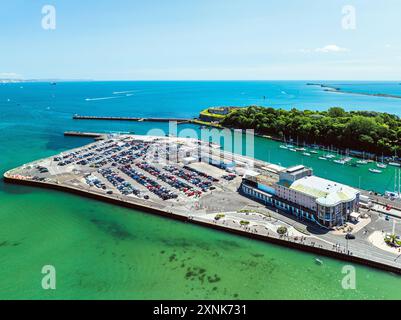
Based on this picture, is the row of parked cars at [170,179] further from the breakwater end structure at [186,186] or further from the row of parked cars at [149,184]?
the row of parked cars at [149,184]

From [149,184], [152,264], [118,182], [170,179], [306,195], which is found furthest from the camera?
[170,179]

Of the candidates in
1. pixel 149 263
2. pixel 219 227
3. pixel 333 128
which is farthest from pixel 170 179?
pixel 333 128

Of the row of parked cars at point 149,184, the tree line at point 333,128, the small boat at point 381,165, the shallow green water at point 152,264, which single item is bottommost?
the shallow green water at point 152,264

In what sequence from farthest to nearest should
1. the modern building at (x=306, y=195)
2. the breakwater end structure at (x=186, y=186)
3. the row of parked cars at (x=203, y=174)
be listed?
the row of parked cars at (x=203, y=174) → the modern building at (x=306, y=195) → the breakwater end structure at (x=186, y=186)

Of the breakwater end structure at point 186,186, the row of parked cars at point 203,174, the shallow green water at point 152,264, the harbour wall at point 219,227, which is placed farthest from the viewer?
the row of parked cars at point 203,174

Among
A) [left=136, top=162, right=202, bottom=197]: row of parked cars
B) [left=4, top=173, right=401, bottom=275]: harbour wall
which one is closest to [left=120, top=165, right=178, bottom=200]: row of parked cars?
[left=136, top=162, right=202, bottom=197]: row of parked cars

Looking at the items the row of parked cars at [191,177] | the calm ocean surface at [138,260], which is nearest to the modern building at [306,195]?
the row of parked cars at [191,177]

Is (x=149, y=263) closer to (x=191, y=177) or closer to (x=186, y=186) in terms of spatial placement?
(x=186, y=186)
